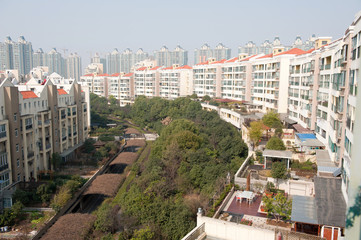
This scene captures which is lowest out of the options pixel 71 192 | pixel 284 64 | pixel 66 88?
pixel 71 192

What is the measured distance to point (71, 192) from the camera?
18641mm

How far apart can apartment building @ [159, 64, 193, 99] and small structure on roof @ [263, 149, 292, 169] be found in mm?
35562

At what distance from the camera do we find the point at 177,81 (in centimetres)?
5419

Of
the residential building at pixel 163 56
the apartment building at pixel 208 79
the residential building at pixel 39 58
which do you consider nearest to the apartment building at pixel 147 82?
the apartment building at pixel 208 79

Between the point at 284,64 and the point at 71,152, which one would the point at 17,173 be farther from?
the point at 284,64

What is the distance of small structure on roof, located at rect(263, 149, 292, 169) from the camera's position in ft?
58.7

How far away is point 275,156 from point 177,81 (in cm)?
3768

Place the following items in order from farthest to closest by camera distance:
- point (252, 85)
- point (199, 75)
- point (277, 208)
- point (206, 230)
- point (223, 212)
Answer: point (199, 75)
point (252, 85)
point (223, 212)
point (277, 208)
point (206, 230)

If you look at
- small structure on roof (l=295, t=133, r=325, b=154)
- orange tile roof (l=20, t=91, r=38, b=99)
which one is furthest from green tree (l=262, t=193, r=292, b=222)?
orange tile roof (l=20, t=91, r=38, b=99)

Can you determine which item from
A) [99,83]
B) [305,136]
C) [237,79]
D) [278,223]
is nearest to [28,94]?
[278,223]

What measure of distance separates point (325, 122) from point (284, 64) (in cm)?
1195

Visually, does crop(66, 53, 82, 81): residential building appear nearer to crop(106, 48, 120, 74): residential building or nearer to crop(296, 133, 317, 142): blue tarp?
crop(106, 48, 120, 74): residential building

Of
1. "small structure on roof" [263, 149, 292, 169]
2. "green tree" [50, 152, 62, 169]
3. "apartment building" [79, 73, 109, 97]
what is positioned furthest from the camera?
"apartment building" [79, 73, 109, 97]

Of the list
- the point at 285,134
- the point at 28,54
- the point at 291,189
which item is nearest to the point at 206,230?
the point at 291,189
